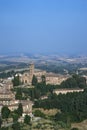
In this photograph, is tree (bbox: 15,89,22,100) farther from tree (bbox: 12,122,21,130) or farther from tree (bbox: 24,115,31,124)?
tree (bbox: 12,122,21,130)

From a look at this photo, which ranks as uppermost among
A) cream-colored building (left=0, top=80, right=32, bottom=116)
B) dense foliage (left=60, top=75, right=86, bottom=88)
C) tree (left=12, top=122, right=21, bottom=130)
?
dense foliage (left=60, top=75, right=86, bottom=88)

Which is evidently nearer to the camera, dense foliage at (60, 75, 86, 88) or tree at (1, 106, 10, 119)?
tree at (1, 106, 10, 119)

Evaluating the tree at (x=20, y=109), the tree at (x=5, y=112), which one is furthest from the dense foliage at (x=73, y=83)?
the tree at (x=5, y=112)

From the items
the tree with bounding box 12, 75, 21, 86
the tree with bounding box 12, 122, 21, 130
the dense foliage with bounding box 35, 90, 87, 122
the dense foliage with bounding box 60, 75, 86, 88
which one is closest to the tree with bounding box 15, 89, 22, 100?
the dense foliage with bounding box 35, 90, 87, 122

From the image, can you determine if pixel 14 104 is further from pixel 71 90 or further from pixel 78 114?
pixel 71 90

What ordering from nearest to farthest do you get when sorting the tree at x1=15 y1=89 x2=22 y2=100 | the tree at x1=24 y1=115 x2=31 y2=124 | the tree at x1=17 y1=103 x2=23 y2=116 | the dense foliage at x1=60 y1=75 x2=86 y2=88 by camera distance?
the tree at x1=24 y1=115 x2=31 y2=124 → the tree at x1=17 y1=103 x2=23 y2=116 → the tree at x1=15 y1=89 x2=22 y2=100 → the dense foliage at x1=60 y1=75 x2=86 y2=88

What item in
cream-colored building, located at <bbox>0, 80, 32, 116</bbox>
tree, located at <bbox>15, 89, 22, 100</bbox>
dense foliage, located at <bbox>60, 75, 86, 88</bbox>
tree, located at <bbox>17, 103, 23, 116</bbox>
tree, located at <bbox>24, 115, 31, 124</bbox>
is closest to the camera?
tree, located at <bbox>24, 115, 31, 124</bbox>

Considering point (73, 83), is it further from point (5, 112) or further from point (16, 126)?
point (16, 126)

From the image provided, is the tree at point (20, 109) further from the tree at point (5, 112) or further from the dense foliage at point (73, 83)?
the dense foliage at point (73, 83)

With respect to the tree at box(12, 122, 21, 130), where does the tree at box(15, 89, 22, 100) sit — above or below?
above

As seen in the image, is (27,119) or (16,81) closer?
(27,119)

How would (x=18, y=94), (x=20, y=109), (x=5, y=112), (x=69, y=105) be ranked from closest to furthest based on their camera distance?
1. (x=5, y=112)
2. (x=20, y=109)
3. (x=69, y=105)
4. (x=18, y=94)

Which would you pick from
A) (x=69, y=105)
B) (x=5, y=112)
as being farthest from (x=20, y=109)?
(x=69, y=105)
